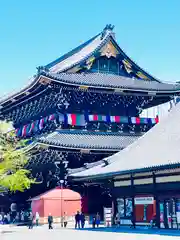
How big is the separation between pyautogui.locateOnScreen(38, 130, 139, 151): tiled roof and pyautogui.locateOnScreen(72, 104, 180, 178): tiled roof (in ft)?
16.8

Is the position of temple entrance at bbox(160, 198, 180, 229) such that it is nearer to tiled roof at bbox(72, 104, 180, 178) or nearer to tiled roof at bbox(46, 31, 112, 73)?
tiled roof at bbox(72, 104, 180, 178)

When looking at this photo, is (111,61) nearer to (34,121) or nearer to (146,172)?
(34,121)

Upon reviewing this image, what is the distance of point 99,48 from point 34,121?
10.6 m

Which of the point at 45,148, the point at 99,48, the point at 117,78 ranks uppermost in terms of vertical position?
the point at 99,48

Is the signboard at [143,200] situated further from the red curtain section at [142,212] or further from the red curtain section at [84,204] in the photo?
the red curtain section at [84,204]

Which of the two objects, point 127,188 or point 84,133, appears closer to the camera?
point 127,188

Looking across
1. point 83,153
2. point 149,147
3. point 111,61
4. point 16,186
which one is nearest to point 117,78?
point 111,61

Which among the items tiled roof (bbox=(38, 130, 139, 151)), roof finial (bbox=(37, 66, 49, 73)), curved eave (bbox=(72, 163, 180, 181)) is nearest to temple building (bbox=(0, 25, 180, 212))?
tiled roof (bbox=(38, 130, 139, 151))

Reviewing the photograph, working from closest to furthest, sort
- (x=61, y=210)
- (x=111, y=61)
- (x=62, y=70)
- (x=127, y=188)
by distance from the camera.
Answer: (x=127, y=188), (x=61, y=210), (x=62, y=70), (x=111, y=61)

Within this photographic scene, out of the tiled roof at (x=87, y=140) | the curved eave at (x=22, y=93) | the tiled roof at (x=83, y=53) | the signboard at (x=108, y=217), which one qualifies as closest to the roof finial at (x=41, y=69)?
the curved eave at (x=22, y=93)

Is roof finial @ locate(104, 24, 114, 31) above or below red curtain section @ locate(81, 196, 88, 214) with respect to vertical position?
above

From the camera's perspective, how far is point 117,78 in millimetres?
49188

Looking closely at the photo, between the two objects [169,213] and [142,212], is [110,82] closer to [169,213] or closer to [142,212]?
[142,212]

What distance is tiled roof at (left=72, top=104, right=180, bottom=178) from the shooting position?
98.8 ft
